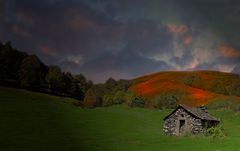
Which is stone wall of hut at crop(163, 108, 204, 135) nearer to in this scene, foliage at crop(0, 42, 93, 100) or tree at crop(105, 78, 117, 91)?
foliage at crop(0, 42, 93, 100)

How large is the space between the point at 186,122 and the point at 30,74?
79.7 m

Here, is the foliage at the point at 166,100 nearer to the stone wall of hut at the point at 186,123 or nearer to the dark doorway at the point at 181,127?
the dark doorway at the point at 181,127

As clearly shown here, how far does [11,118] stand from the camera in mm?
86438

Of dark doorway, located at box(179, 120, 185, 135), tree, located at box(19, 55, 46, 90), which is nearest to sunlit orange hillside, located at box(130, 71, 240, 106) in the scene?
tree, located at box(19, 55, 46, 90)

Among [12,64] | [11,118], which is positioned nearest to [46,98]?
[12,64]

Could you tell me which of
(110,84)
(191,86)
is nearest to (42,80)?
(110,84)

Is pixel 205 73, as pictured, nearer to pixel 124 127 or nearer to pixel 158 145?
pixel 124 127

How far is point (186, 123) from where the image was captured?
7981cm

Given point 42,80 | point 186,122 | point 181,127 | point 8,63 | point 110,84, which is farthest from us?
point 110,84

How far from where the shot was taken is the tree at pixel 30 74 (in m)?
145

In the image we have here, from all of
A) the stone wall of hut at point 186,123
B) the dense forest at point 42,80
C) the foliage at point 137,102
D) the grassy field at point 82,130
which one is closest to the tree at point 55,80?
the dense forest at point 42,80

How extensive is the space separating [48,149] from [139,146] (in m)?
11.1

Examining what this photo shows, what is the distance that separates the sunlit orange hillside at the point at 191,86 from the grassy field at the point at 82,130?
2441 cm

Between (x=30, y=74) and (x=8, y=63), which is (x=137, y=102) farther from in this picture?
(x=8, y=63)
